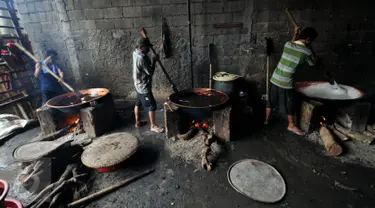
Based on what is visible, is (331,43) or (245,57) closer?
(331,43)

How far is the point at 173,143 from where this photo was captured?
14.2ft

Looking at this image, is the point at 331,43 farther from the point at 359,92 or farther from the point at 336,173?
the point at 336,173

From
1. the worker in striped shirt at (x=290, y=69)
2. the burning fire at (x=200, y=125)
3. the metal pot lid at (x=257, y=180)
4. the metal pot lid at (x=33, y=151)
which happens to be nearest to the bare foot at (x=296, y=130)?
the worker in striped shirt at (x=290, y=69)

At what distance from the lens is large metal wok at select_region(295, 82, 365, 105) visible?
3.91 m

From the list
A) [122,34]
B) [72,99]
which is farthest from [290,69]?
[72,99]

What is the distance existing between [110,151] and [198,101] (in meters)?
2.08

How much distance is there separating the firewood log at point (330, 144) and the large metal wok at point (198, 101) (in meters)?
2.17

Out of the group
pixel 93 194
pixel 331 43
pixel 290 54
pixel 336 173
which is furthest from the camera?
pixel 331 43

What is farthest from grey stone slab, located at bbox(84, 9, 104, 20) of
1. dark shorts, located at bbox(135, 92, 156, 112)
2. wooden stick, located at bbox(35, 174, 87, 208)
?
wooden stick, located at bbox(35, 174, 87, 208)

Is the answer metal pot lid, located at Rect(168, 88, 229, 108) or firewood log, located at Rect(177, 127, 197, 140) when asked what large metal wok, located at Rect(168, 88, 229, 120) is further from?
firewood log, located at Rect(177, 127, 197, 140)

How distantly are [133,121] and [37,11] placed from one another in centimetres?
442

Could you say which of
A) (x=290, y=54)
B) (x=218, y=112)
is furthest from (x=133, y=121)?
(x=290, y=54)

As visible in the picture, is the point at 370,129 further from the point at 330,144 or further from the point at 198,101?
the point at 198,101

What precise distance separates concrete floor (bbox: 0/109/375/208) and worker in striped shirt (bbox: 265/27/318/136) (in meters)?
0.78
